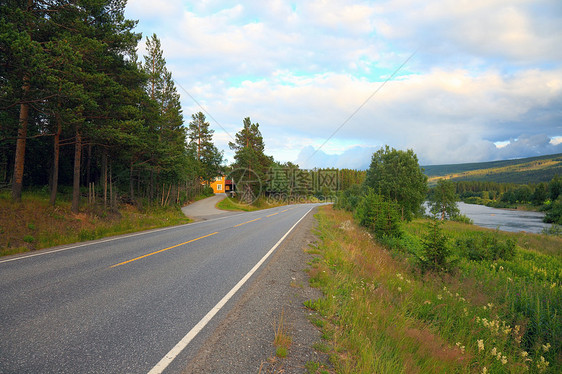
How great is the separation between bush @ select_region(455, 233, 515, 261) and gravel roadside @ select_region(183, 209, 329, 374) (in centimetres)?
1611

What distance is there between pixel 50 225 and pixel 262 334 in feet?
41.8

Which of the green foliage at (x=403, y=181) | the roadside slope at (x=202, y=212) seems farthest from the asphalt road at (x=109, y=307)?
the green foliage at (x=403, y=181)

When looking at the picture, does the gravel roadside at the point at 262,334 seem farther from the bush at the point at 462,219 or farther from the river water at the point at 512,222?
the bush at the point at 462,219

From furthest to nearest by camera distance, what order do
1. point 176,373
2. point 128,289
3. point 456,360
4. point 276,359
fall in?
1. point 128,289
2. point 456,360
3. point 276,359
4. point 176,373

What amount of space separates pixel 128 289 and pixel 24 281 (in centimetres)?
257

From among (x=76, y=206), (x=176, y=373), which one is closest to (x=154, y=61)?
(x=76, y=206)

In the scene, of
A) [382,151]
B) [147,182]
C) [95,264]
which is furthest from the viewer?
[382,151]

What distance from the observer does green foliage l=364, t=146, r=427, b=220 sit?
3678 cm

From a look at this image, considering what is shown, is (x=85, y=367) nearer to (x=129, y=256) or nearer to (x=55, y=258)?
(x=129, y=256)

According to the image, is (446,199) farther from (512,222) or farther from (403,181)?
(403,181)

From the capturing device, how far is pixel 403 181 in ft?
121

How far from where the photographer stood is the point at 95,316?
4125mm

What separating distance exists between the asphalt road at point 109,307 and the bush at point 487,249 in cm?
1587

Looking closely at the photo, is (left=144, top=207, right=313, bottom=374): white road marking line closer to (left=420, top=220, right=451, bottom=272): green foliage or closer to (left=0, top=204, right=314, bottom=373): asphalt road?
(left=0, top=204, right=314, bottom=373): asphalt road
